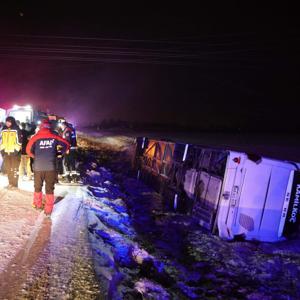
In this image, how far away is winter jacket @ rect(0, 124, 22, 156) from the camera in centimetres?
851

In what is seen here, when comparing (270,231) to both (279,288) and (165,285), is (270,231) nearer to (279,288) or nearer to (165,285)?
(279,288)

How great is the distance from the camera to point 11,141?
335 inches

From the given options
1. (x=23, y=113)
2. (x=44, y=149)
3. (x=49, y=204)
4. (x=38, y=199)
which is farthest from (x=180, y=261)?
(x=23, y=113)

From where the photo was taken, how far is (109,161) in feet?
68.1

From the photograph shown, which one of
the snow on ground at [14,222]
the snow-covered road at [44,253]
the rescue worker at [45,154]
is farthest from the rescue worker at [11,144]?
the rescue worker at [45,154]

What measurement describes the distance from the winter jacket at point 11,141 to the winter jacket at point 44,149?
6.08 ft

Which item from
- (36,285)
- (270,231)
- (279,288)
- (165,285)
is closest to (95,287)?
A: (36,285)

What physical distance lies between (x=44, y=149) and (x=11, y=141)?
207 centimetres

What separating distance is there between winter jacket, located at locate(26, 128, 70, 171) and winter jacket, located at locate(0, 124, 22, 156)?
1.85 meters

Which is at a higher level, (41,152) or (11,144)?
(41,152)

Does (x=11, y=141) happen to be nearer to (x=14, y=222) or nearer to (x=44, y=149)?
(x=44, y=149)

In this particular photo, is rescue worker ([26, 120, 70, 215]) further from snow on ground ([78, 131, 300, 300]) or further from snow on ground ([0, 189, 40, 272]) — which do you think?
snow on ground ([78, 131, 300, 300])

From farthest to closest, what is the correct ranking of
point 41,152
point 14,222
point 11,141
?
point 11,141 → point 41,152 → point 14,222

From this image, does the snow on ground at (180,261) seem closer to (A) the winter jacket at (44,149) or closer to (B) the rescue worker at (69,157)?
(A) the winter jacket at (44,149)
